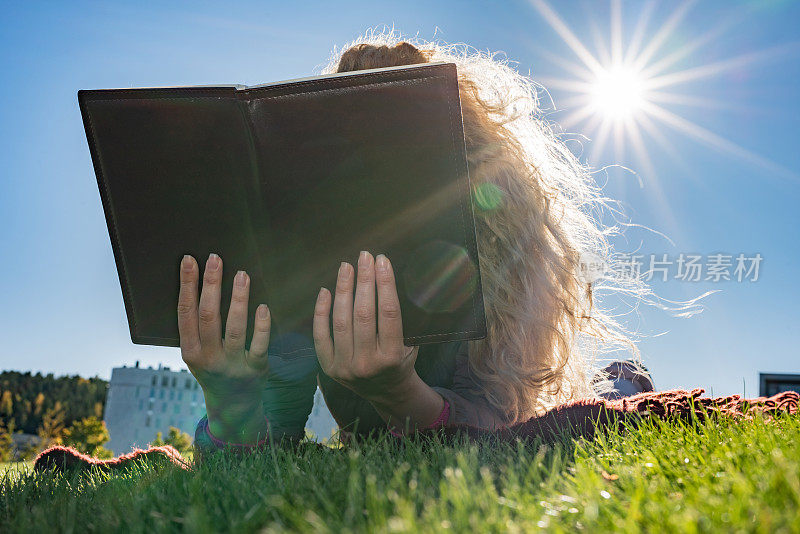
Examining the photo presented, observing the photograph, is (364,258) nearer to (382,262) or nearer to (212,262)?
(382,262)

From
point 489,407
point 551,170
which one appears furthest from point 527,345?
point 551,170

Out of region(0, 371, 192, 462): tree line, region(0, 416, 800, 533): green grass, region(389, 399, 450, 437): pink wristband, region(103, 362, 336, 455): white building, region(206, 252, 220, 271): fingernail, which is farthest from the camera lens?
region(0, 371, 192, 462): tree line

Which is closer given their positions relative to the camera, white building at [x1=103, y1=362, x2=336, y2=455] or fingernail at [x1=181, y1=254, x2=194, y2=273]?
fingernail at [x1=181, y1=254, x2=194, y2=273]

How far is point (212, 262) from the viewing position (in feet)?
7.71

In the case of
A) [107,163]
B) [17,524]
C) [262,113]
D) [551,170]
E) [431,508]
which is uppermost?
[551,170]

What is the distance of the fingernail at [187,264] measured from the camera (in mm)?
2377

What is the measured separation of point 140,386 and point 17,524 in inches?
1927

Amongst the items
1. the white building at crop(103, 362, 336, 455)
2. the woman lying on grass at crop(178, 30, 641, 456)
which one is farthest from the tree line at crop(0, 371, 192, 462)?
the woman lying on grass at crop(178, 30, 641, 456)

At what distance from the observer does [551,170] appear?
3535mm

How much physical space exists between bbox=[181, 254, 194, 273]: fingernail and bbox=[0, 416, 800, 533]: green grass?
84cm

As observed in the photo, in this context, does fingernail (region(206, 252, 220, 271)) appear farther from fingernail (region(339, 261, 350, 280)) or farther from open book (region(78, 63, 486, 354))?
fingernail (region(339, 261, 350, 280))

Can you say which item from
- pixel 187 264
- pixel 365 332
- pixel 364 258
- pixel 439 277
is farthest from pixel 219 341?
pixel 439 277

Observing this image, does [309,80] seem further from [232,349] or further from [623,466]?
[623,466]

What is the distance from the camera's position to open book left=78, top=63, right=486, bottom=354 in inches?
80.0
